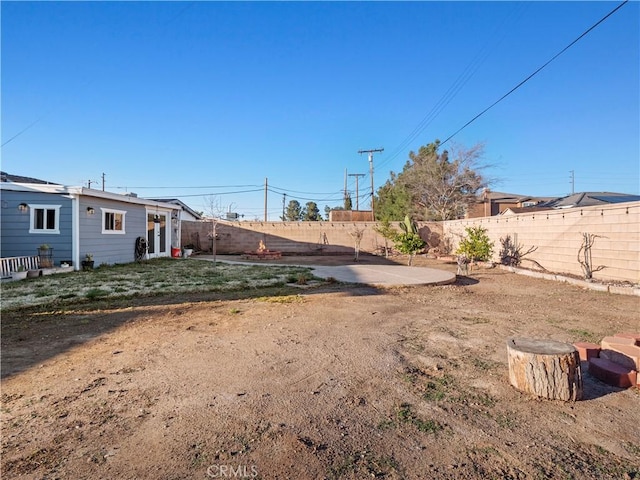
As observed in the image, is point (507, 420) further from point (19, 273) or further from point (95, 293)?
point (19, 273)

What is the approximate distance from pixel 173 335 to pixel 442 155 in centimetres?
2754

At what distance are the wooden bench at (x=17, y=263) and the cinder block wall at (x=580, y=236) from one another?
15.7 metres

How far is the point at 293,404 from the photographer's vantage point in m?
2.78

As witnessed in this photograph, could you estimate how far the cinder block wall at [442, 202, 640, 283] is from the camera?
322 inches

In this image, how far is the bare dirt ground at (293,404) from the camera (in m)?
2.06

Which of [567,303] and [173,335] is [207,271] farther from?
[567,303]

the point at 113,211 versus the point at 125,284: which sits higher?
the point at 113,211

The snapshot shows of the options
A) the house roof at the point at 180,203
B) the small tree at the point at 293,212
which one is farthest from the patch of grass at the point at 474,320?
the small tree at the point at 293,212

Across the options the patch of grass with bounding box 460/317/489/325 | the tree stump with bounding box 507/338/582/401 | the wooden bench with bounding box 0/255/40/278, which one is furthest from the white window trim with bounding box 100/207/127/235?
the tree stump with bounding box 507/338/582/401

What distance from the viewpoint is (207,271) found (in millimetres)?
11398

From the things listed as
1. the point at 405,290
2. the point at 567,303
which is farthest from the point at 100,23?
the point at 567,303

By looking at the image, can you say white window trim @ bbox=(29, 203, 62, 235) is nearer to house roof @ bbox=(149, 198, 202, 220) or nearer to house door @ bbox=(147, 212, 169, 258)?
house door @ bbox=(147, 212, 169, 258)
